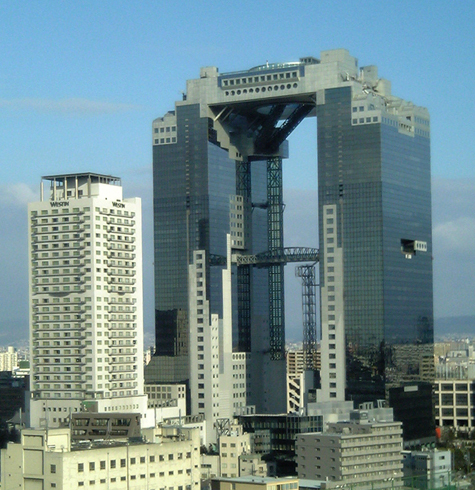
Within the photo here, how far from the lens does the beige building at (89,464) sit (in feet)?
426

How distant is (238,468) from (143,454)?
199ft

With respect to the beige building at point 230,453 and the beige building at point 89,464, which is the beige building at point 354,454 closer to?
the beige building at point 230,453

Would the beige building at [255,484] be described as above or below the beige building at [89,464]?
below

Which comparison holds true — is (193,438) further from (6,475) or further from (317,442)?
(317,442)

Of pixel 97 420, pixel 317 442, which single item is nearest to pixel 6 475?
pixel 97 420

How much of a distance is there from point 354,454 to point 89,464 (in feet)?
199

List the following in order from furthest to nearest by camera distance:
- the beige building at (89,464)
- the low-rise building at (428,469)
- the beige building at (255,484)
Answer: the low-rise building at (428,469) < the beige building at (255,484) < the beige building at (89,464)

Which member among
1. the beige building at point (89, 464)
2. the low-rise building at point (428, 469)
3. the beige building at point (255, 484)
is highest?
the beige building at point (89, 464)

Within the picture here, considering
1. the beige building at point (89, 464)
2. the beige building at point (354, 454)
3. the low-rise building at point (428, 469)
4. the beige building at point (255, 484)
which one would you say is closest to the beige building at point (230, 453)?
the beige building at point (354, 454)

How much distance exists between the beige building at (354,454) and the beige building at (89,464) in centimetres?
4277

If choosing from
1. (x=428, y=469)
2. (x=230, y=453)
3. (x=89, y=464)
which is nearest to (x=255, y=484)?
(x=89, y=464)

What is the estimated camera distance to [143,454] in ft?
447

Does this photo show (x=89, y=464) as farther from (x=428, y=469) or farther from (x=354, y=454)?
(x=428, y=469)

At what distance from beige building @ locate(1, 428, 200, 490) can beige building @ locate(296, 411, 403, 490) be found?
4277 cm
